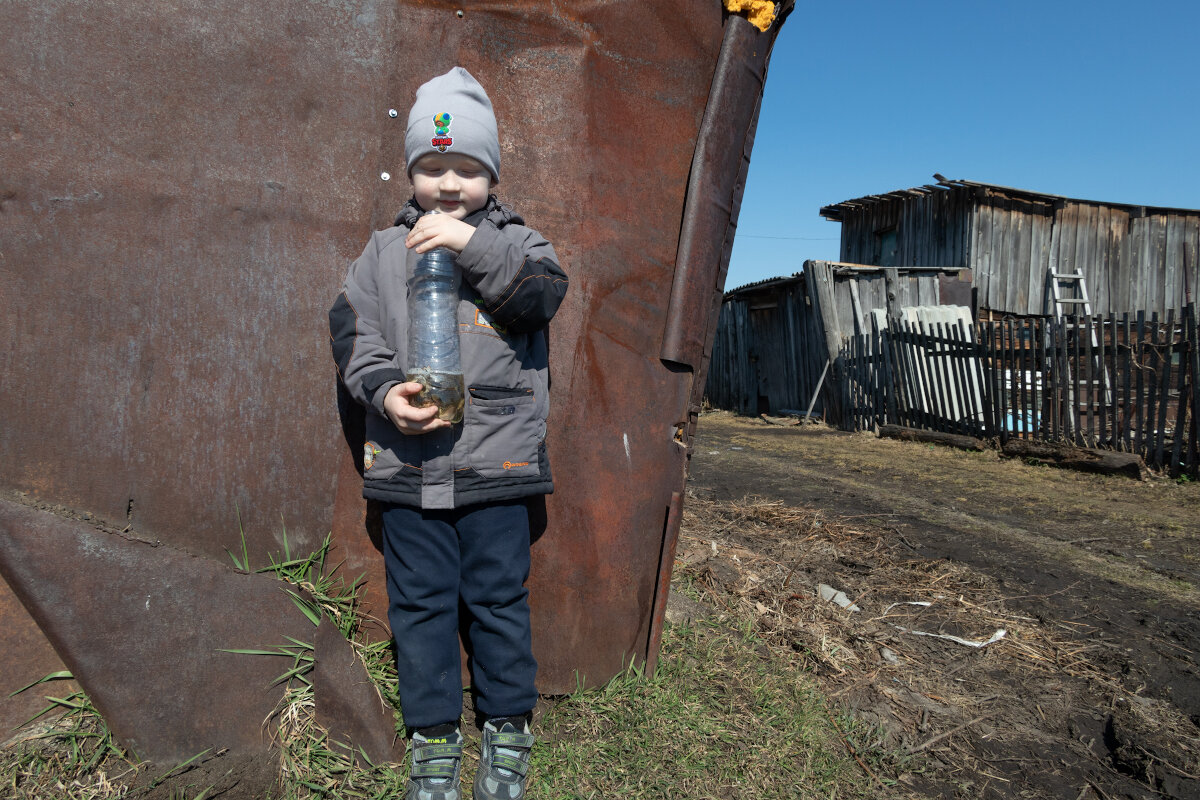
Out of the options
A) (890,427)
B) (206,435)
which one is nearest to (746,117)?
(206,435)

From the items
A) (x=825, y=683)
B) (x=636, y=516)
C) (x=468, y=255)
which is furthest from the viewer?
(x=825, y=683)

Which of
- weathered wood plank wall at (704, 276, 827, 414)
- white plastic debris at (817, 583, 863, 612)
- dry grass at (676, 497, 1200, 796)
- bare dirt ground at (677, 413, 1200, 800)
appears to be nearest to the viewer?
bare dirt ground at (677, 413, 1200, 800)

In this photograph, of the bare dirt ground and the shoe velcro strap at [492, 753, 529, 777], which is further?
the bare dirt ground

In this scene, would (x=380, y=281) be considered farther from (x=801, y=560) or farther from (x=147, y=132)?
(x=801, y=560)

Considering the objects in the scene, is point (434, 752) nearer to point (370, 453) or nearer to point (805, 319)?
point (370, 453)

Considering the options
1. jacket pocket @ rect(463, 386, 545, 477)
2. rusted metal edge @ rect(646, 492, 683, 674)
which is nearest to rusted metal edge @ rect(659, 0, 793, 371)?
rusted metal edge @ rect(646, 492, 683, 674)

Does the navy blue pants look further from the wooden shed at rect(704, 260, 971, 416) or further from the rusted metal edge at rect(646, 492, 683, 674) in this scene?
the wooden shed at rect(704, 260, 971, 416)

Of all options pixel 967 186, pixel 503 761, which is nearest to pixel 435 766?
pixel 503 761

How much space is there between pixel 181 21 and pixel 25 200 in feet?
1.81

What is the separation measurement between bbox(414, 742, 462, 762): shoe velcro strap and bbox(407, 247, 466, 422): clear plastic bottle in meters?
0.79

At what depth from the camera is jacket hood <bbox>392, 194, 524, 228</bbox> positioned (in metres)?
1.62

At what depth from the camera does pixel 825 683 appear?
2221 millimetres

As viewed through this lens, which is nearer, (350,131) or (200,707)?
(200,707)

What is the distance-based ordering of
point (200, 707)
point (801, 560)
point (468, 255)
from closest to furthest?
point (468, 255), point (200, 707), point (801, 560)
